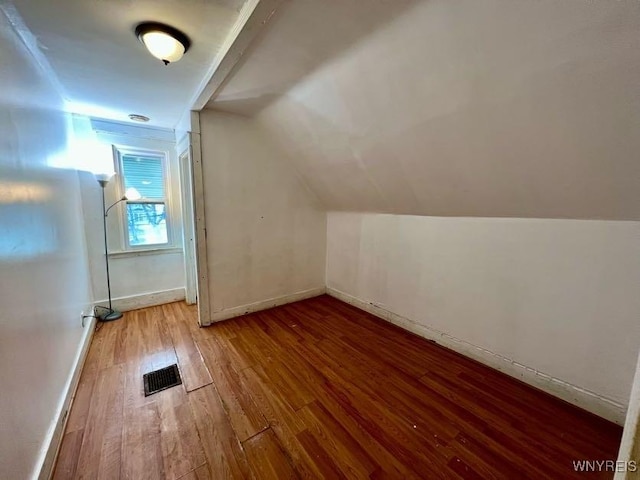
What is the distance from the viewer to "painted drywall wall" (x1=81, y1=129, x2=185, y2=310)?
292cm

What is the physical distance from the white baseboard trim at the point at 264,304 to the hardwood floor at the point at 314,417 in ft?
1.47

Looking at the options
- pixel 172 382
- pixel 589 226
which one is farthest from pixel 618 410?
pixel 172 382

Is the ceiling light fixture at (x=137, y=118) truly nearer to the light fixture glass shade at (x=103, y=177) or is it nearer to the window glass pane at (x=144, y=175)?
the window glass pane at (x=144, y=175)

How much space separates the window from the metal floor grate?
1.86 metres

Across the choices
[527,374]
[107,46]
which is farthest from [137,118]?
[527,374]

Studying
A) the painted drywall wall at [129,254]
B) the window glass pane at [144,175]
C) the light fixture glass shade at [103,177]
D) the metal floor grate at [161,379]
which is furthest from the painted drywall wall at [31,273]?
the window glass pane at [144,175]

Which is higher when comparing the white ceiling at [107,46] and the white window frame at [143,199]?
the white ceiling at [107,46]

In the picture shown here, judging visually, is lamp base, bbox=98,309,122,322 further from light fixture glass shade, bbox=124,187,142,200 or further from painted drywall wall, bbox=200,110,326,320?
light fixture glass shade, bbox=124,187,142,200

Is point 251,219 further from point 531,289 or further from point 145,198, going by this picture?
point 531,289

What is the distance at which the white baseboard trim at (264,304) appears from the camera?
297 cm

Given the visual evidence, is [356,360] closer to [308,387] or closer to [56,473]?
[308,387]

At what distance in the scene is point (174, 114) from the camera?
2.79 meters

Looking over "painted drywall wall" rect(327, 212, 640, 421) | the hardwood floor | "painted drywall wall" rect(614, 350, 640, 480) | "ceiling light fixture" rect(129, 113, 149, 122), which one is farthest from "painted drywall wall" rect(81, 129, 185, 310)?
"painted drywall wall" rect(614, 350, 640, 480)

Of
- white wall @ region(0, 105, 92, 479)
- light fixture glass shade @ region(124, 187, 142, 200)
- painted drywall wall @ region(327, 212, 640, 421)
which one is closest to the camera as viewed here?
Result: white wall @ region(0, 105, 92, 479)
